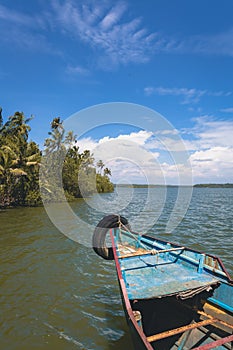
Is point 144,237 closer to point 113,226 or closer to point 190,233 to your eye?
point 113,226

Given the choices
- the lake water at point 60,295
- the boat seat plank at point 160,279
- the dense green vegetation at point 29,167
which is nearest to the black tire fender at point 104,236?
the lake water at point 60,295

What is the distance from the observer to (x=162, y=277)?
560 centimetres

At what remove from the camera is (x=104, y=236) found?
8.90 metres

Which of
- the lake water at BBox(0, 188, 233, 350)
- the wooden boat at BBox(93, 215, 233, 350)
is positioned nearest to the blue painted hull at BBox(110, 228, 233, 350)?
the wooden boat at BBox(93, 215, 233, 350)

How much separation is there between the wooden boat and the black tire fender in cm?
213

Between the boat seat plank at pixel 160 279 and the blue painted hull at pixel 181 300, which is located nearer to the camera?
the blue painted hull at pixel 181 300

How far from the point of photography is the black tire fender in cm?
875

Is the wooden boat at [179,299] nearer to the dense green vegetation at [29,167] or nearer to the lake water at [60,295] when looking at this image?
the lake water at [60,295]

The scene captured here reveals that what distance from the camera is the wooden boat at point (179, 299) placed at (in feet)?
15.4

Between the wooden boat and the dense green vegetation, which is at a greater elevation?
the dense green vegetation

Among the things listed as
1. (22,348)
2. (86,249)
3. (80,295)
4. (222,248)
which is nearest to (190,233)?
(222,248)

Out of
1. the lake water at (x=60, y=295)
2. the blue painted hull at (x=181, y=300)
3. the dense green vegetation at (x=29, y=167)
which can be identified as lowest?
the lake water at (x=60, y=295)

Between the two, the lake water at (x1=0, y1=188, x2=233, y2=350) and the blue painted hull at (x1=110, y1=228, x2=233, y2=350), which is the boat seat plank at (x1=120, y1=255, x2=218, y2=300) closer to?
the blue painted hull at (x1=110, y1=228, x2=233, y2=350)

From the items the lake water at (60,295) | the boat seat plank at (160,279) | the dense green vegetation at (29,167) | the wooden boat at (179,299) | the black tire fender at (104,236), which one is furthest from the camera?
the dense green vegetation at (29,167)
